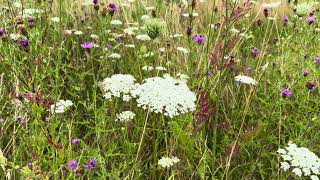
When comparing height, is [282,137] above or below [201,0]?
below

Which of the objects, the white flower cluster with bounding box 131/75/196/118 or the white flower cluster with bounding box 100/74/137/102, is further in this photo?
the white flower cluster with bounding box 100/74/137/102

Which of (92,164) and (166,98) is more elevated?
(166,98)

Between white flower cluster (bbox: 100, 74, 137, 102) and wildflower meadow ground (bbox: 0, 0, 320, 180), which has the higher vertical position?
white flower cluster (bbox: 100, 74, 137, 102)

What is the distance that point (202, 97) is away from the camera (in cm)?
221

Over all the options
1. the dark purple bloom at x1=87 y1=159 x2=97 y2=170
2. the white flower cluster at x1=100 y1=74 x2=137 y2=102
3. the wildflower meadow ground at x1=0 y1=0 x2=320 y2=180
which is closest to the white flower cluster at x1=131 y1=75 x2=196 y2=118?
the wildflower meadow ground at x1=0 y1=0 x2=320 y2=180

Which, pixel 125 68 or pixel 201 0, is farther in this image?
pixel 201 0

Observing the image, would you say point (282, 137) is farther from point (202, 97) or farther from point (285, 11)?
point (285, 11)

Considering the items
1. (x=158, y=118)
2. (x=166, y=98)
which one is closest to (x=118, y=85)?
(x=166, y=98)

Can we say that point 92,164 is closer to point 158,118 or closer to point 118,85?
point 118,85

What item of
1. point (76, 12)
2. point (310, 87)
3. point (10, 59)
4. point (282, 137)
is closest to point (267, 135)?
point (282, 137)

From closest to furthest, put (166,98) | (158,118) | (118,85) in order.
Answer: (166,98) < (118,85) < (158,118)

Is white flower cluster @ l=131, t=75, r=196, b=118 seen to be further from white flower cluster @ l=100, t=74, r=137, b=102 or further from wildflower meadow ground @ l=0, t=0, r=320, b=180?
white flower cluster @ l=100, t=74, r=137, b=102

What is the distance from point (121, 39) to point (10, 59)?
1.67 m

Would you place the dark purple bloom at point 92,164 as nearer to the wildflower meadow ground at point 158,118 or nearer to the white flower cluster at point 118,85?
the wildflower meadow ground at point 158,118
